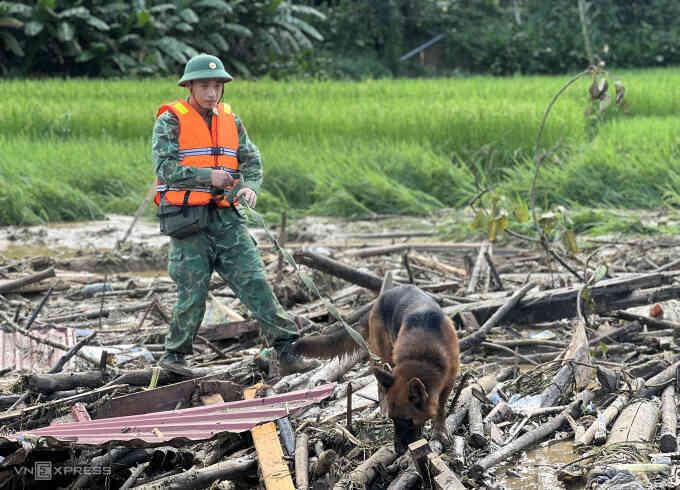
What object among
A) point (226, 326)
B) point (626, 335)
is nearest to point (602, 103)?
point (626, 335)

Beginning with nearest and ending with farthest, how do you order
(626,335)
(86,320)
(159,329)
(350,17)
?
(626,335) → (159,329) → (86,320) → (350,17)

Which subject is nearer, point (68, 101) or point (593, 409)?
point (593, 409)

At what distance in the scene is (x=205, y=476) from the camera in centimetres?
345

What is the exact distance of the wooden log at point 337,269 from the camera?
18.7 ft

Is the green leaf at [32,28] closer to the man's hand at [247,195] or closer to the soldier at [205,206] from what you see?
the soldier at [205,206]

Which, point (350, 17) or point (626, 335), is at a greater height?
point (350, 17)

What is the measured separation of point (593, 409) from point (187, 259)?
7.98 feet

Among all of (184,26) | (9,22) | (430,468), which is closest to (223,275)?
(430,468)

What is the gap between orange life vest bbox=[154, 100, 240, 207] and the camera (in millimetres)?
4777

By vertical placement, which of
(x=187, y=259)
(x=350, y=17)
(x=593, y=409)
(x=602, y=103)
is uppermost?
(x=350, y=17)

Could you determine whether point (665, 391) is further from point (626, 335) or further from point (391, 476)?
point (391, 476)

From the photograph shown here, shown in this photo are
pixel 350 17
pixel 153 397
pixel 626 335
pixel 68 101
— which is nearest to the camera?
pixel 153 397

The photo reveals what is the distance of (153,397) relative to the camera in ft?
13.6

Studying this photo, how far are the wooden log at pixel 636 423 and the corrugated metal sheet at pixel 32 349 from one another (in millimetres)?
3191
